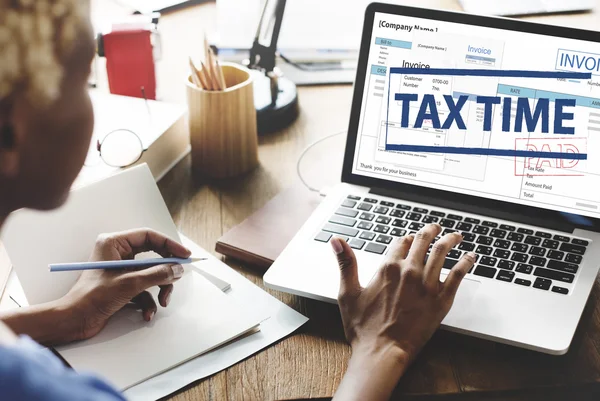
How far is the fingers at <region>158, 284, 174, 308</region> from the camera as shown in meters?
0.87

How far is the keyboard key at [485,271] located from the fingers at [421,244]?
8 cm

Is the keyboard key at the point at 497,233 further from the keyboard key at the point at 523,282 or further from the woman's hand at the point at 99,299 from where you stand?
the woman's hand at the point at 99,299

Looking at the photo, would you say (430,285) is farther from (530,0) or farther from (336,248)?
(530,0)

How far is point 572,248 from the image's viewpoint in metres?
0.93

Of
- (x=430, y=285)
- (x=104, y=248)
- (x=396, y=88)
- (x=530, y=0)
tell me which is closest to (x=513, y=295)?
(x=430, y=285)

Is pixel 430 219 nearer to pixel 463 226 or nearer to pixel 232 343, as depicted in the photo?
pixel 463 226

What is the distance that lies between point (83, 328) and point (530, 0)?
1407 mm

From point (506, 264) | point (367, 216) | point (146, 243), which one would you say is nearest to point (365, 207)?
point (367, 216)

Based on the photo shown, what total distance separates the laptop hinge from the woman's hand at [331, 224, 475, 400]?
0.15 metres

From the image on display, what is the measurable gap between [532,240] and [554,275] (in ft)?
0.24

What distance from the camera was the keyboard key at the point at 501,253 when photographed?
0.92m

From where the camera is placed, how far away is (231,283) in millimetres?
933

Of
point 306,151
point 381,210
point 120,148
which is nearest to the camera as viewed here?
point 381,210

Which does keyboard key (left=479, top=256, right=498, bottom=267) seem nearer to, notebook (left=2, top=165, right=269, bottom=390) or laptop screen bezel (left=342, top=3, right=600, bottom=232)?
laptop screen bezel (left=342, top=3, right=600, bottom=232)
